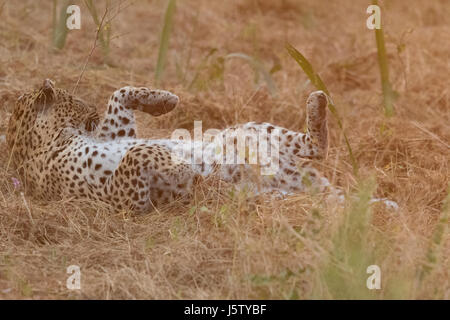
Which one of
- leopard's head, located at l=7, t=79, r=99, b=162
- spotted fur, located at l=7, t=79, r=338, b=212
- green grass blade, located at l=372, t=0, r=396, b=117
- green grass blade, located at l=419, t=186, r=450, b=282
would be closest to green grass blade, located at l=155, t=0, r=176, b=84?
spotted fur, located at l=7, t=79, r=338, b=212

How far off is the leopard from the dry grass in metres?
0.12

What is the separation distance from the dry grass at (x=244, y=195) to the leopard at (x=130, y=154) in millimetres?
124

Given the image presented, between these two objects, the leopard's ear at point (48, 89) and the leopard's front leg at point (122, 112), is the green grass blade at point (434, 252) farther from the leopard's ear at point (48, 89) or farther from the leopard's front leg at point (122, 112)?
the leopard's ear at point (48, 89)

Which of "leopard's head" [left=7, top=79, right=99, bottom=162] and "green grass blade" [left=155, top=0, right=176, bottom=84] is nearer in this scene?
"leopard's head" [left=7, top=79, right=99, bottom=162]

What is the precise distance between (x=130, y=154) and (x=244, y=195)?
793 mm

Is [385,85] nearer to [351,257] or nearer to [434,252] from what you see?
[434,252]

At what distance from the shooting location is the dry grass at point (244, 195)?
377 cm

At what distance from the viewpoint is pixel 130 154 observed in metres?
4.63

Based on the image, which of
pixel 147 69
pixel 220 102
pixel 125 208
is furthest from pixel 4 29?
pixel 125 208

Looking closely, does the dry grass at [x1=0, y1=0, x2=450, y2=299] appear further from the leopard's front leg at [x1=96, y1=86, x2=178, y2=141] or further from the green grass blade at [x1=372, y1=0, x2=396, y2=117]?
the leopard's front leg at [x1=96, y1=86, x2=178, y2=141]

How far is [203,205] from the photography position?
4695 mm

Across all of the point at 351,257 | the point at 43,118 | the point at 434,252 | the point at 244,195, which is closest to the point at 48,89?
the point at 43,118

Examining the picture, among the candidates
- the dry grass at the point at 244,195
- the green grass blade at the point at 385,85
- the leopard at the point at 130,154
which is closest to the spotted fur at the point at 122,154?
the leopard at the point at 130,154

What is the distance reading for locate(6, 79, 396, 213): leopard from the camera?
184 inches
